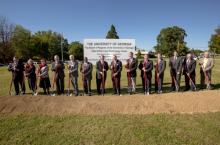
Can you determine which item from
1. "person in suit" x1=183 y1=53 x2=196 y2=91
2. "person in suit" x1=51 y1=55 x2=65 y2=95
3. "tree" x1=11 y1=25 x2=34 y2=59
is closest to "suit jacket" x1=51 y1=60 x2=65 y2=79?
"person in suit" x1=51 y1=55 x2=65 y2=95

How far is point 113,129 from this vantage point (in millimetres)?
6730

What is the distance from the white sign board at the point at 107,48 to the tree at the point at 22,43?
57.9 m

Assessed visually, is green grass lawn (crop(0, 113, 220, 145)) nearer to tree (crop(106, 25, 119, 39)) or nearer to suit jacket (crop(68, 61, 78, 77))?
suit jacket (crop(68, 61, 78, 77))

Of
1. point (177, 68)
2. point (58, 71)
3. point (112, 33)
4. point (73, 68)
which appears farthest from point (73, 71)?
point (112, 33)

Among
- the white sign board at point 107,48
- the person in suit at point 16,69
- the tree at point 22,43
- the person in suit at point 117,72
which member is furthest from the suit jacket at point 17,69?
the tree at point 22,43

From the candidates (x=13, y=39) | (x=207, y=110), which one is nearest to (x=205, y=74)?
(x=207, y=110)

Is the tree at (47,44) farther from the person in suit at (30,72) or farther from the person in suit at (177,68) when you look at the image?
the person in suit at (177,68)

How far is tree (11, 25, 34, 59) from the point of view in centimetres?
6831

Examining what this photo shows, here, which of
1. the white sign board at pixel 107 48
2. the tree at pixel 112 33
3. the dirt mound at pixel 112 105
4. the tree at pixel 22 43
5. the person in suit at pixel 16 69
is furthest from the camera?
the tree at pixel 112 33

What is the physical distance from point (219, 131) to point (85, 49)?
31.4 feet

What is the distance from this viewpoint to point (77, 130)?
22.0 ft

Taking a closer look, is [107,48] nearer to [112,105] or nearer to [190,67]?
[190,67]

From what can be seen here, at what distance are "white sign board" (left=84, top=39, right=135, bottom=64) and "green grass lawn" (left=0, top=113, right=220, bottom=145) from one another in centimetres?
695

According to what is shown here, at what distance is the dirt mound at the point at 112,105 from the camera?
334 inches
